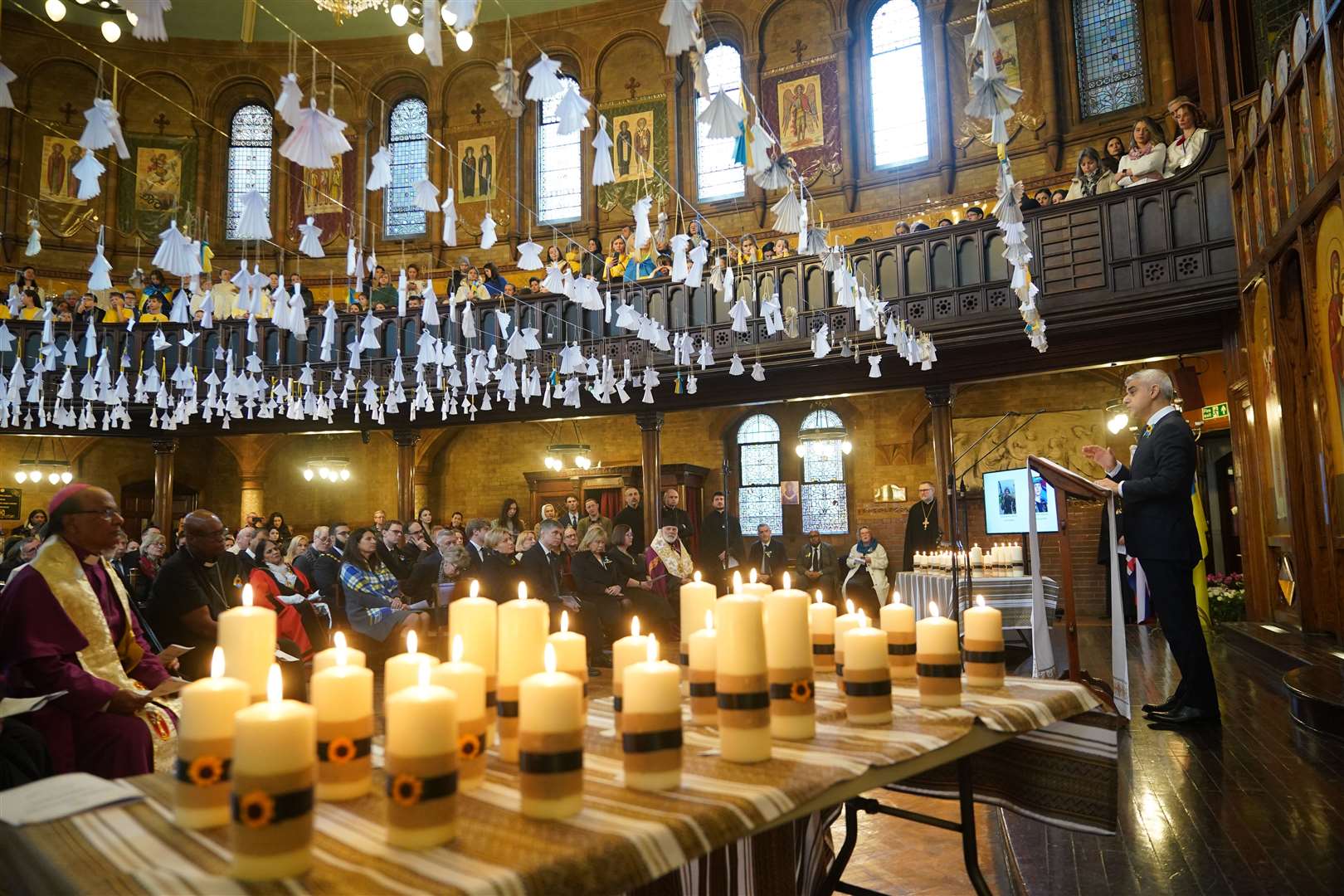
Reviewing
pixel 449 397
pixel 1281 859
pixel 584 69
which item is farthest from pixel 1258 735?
pixel 584 69

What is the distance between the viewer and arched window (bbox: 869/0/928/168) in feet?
52.0

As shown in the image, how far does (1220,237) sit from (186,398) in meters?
14.7

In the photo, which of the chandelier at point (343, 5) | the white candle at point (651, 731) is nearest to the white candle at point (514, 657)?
the white candle at point (651, 731)

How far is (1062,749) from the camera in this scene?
228 centimetres

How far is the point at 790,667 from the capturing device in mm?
1611

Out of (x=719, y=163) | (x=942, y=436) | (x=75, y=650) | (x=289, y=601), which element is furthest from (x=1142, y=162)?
(x=75, y=650)

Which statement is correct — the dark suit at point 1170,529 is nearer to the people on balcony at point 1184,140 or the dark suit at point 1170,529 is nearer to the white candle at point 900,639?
the white candle at point 900,639

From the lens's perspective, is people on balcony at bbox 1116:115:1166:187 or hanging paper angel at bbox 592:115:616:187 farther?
people on balcony at bbox 1116:115:1166:187

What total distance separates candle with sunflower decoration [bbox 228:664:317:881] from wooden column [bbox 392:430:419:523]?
15046mm

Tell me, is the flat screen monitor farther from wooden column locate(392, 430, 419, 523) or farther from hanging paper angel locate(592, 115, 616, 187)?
wooden column locate(392, 430, 419, 523)

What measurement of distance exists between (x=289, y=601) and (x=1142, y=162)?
1026 centimetres

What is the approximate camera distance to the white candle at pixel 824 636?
2.15 metres

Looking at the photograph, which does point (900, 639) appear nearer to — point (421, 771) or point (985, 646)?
point (985, 646)

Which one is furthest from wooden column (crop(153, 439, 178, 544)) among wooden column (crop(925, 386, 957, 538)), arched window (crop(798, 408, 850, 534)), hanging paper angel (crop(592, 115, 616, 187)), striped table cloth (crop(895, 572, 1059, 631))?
hanging paper angel (crop(592, 115, 616, 187))
